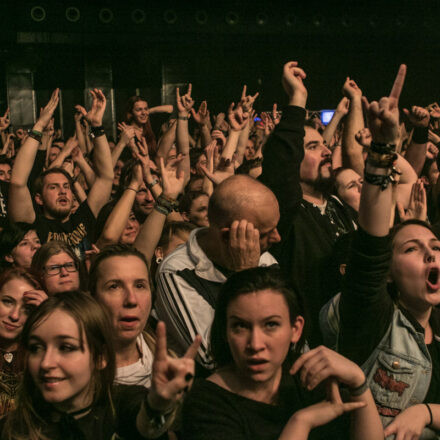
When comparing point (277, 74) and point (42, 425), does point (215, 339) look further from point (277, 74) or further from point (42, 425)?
point (277, 74)

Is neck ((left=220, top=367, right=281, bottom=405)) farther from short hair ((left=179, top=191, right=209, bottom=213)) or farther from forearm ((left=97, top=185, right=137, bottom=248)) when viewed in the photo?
short hair ((left=179, top=191, right=209, bottom=213))

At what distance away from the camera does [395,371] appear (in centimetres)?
216

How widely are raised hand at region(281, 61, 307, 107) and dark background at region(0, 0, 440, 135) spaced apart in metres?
7.55

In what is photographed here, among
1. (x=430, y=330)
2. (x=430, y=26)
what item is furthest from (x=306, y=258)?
(x=430, y=26)

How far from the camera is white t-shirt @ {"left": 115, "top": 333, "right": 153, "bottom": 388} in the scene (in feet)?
7.48

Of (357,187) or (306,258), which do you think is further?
(357,187)

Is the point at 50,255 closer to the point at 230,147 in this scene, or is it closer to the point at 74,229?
the point at 74,229

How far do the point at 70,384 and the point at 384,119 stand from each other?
1086 mm

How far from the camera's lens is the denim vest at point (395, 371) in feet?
7.08

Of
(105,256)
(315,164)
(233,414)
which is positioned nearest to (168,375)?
(233,414)

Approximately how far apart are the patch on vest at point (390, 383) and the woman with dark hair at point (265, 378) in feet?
0.87

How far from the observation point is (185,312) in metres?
2.27

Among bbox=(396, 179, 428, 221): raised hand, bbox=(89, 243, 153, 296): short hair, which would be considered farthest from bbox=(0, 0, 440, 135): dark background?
bbox=(89, 243, 153, 296): short hair

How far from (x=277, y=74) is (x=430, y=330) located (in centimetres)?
971
